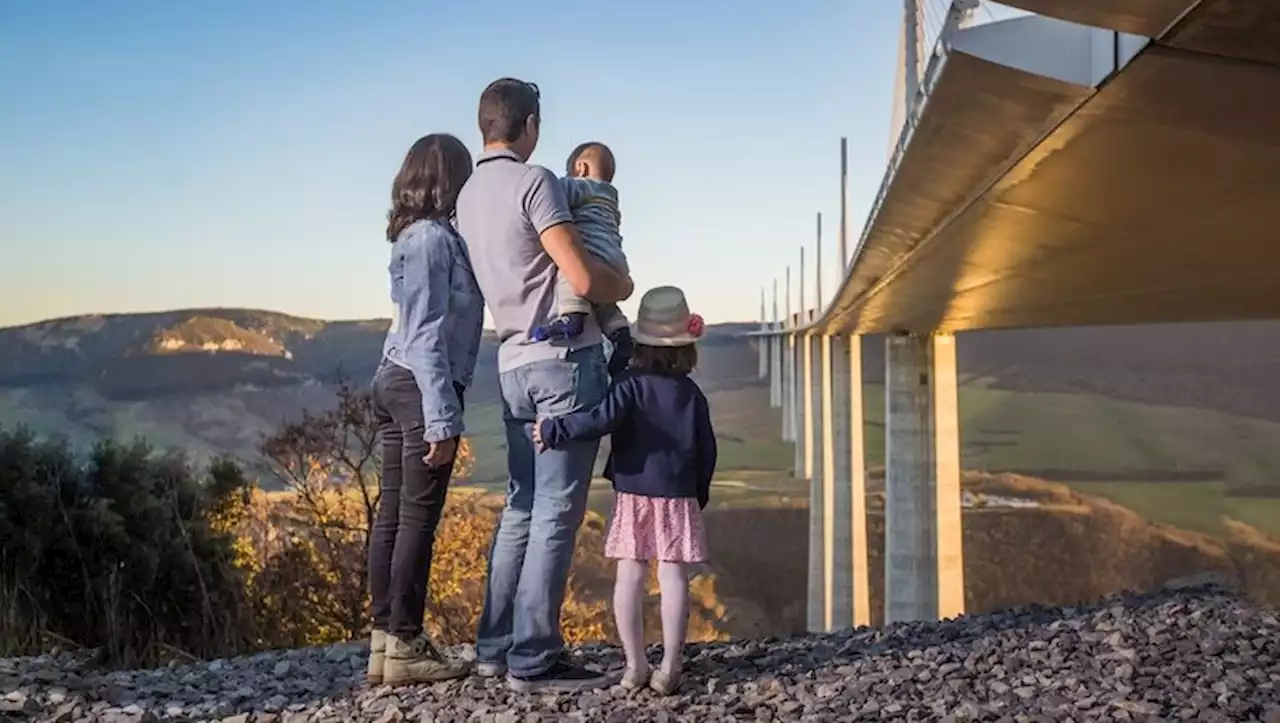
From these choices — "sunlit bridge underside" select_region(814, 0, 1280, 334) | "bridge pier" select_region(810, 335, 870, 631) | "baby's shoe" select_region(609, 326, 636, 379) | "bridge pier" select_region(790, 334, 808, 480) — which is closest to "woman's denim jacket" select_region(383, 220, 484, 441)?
"baby's shoe" select_region(609, 326, 636, 379)

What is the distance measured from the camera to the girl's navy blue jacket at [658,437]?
A: 441 cm

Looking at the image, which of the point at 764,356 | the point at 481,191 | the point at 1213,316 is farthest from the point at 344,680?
the point at 764,356

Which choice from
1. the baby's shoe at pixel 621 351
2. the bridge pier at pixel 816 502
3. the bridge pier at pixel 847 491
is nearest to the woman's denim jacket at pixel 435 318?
the baby's shoe at pixel 621 351

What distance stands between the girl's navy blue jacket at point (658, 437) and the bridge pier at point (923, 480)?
19401mm

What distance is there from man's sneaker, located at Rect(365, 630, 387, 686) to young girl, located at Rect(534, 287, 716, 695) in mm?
939

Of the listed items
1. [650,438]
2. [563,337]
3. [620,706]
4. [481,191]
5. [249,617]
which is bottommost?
[249,617]

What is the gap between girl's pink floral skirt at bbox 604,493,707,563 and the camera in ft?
14.5

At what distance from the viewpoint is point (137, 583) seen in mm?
9508

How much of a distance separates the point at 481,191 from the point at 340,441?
443 inches

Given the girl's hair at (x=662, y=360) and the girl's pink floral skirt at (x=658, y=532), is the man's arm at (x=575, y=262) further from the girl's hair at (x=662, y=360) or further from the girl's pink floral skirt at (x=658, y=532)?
the girl's pink floral skirt at (x=658, y=532)

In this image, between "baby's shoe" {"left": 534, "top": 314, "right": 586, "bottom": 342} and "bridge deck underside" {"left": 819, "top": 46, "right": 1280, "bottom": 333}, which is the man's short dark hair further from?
"bridge deck underside" {"left": 819, "top": 46, "right": 1280, "bottom": 333}

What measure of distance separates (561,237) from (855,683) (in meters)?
1.99

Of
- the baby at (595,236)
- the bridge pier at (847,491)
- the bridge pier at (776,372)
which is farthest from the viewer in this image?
the bridge pier at (776,372)

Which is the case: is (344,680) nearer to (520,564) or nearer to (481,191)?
(520,564)
